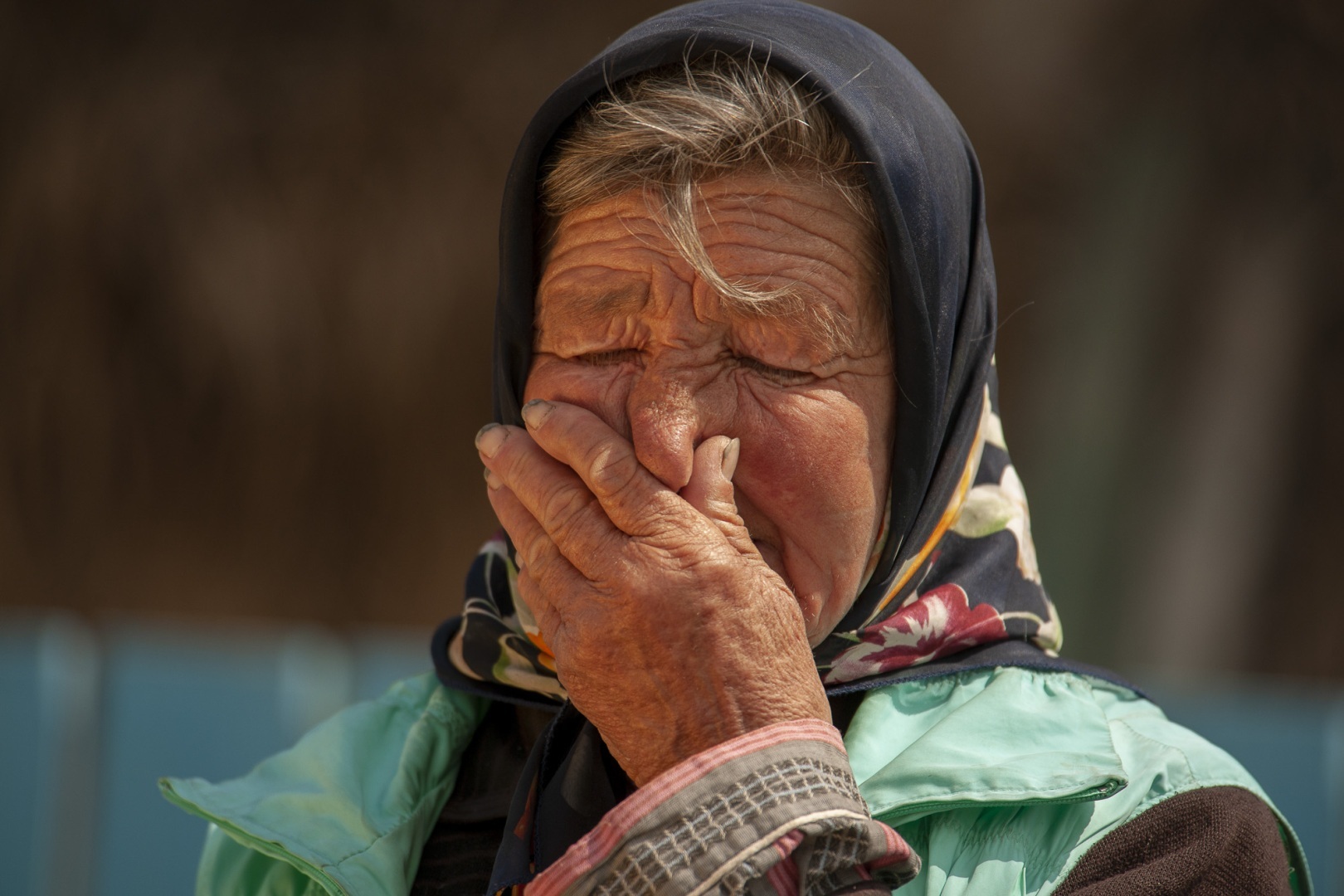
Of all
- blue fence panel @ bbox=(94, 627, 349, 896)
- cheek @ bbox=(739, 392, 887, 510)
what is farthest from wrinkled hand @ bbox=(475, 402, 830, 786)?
blue fence panel @ bbox=(94, 627, 349, 896)

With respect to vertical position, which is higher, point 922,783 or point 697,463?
point 697,463

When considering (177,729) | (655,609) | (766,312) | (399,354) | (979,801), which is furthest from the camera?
(399,354)

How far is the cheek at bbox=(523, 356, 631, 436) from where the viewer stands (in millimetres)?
1631

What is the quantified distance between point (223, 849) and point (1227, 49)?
6333 millimetres

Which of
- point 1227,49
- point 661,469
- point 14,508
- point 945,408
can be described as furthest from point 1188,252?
point 14,508

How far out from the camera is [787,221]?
166 cm

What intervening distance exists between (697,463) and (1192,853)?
785mm

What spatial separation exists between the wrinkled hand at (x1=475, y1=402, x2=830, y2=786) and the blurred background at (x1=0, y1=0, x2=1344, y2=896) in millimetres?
2759

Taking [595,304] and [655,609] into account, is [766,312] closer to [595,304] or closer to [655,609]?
[595,304]

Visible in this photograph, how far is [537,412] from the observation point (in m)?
1.56

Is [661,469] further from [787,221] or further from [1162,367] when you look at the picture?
[1162,367]

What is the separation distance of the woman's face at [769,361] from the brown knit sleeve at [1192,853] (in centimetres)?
46

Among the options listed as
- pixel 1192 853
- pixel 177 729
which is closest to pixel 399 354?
pixel 177 729

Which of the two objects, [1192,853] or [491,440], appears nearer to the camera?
[1192,853]
